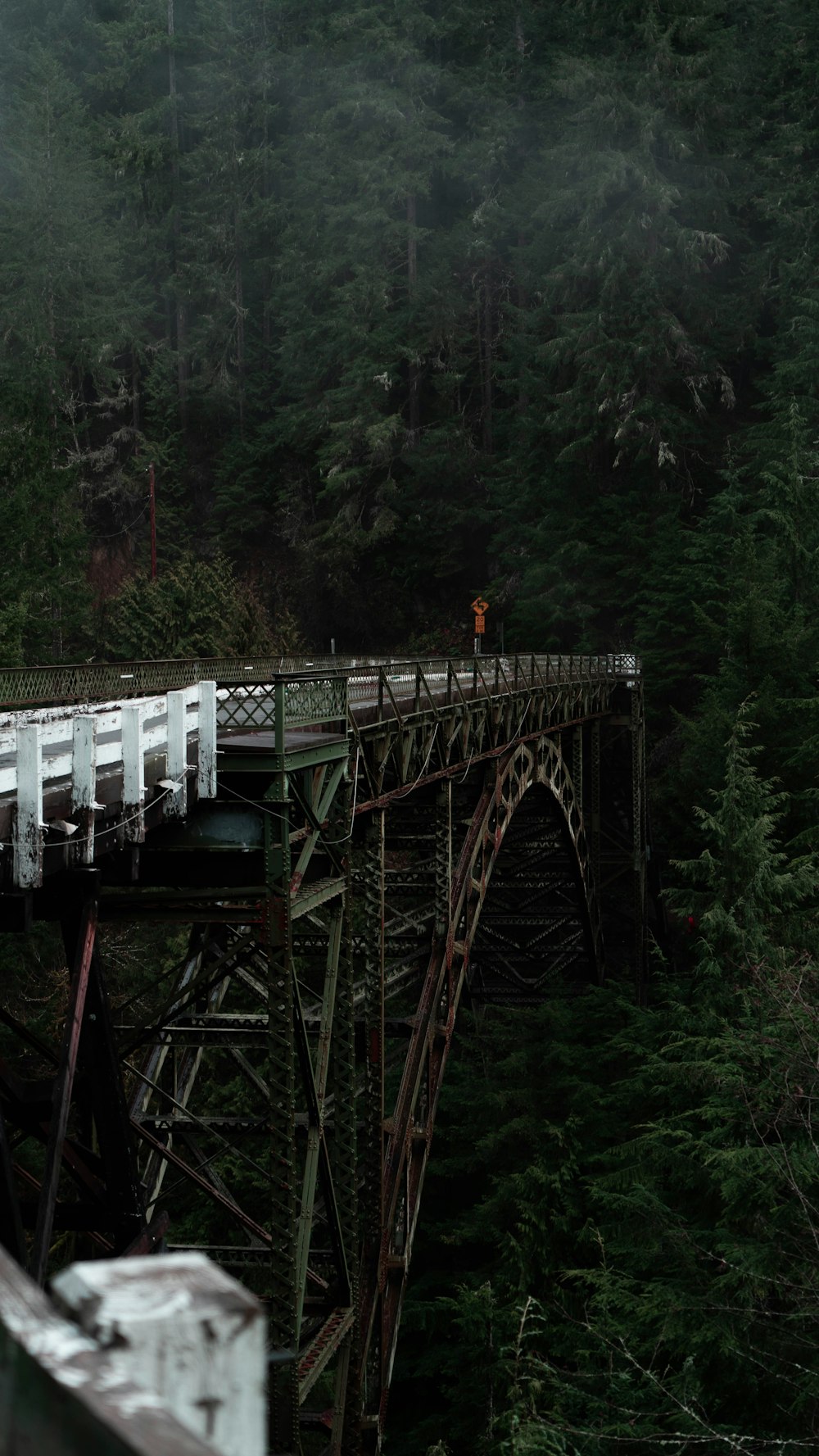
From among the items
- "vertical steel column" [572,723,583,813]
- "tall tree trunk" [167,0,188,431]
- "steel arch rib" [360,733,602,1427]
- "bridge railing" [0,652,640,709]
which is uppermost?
"tall tree trunk" [167,0,188,431]

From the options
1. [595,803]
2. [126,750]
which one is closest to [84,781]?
[126,750]

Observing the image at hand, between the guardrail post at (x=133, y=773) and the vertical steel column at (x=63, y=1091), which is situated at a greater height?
the guardrail post at (x=133, y=773)

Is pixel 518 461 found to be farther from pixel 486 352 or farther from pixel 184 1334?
pixel 184 1334

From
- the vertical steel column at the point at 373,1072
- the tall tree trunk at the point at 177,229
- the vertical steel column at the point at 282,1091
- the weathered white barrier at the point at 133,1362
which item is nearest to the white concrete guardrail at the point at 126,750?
the vertical steel column at the point at 282,1091

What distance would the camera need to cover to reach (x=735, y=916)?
22.2 m

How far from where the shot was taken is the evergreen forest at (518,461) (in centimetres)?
1763

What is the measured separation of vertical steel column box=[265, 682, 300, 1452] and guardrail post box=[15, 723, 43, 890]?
8.68 feet

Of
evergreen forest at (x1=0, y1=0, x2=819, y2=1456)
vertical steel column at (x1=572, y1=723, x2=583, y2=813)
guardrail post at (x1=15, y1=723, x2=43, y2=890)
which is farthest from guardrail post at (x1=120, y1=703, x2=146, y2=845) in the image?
vertical steel column at (x1=572, y1=723, x2=583, y2=813)

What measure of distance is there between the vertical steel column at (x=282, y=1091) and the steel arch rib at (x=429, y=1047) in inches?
114

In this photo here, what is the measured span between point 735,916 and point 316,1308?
13.0 m

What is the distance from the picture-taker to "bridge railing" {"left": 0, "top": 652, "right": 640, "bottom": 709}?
43.3 feet

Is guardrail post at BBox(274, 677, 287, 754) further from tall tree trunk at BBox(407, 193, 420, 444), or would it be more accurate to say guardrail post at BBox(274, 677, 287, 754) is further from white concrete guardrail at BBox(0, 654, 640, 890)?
tall tree trunk at BBox(407, 193, 420, 444)

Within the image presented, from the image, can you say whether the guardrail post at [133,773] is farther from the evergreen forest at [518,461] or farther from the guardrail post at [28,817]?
the evergreen forest at [518,461]

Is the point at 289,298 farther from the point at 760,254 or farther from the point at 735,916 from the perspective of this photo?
the point at 735,916
